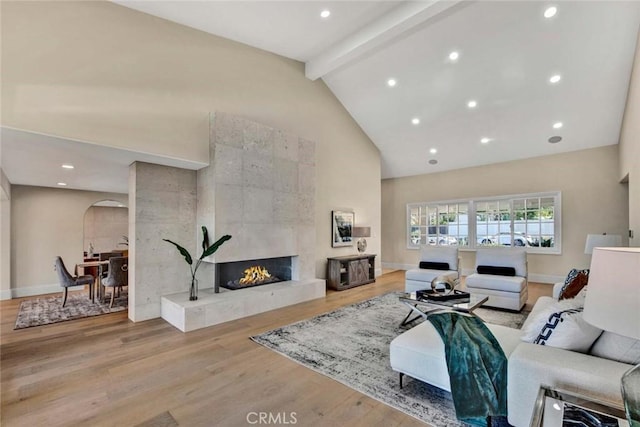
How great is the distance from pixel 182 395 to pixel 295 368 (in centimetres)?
104

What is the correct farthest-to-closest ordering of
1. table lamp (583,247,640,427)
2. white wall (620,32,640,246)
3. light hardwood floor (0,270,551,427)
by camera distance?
white wall (620,32,640,246) < light hardwood floor (0,270,551,427) < table lamp (583,247,640,427)

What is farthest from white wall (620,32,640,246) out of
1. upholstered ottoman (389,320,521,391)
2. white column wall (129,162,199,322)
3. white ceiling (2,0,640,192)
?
white column wall (129,162,199,322)

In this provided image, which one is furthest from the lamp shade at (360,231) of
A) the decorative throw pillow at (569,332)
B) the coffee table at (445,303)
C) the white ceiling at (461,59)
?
the decorative throw pillow at (569,332)

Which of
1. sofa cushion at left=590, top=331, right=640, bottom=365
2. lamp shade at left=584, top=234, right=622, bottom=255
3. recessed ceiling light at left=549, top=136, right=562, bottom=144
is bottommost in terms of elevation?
sofa cushion at left=590, top=331, right=640, bottom=365

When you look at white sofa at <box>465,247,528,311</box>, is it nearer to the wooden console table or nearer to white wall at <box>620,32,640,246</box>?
white wall at <box>620,32,640,246</box>

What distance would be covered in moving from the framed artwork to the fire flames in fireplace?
1.96 meters

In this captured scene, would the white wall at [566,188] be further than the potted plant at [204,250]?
Yes

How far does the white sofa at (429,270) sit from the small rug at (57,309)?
17.4ft

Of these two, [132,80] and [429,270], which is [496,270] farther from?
[132,80]

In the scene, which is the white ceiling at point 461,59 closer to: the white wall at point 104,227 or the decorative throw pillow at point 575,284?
the decorative throw pillow at point 575,284

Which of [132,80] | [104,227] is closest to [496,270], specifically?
[132,80]

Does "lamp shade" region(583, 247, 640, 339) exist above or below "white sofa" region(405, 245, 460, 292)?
above

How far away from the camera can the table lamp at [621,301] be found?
113 cm

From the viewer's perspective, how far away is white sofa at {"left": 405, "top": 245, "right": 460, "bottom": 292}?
5.43 meters
